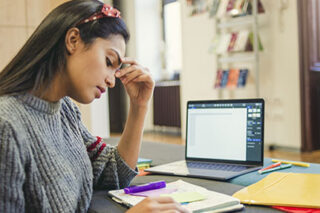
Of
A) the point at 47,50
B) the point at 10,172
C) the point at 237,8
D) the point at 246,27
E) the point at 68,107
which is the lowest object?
the point at 10,172

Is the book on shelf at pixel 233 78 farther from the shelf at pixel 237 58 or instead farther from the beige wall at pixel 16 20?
the beige wall at pixel 16 20

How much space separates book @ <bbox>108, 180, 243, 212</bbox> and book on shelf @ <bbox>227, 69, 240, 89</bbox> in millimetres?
3214

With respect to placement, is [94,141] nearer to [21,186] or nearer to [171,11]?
[21,186]

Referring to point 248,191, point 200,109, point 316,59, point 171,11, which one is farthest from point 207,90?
point 248,191

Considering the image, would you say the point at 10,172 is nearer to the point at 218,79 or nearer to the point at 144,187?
the point at 144,187

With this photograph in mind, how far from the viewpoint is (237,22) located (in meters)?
4.08

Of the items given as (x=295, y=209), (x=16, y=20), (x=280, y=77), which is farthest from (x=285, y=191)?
(x=280, y=77)

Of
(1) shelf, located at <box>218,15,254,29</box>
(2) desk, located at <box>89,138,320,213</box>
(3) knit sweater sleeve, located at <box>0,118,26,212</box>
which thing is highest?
(1) shelf, located at <box>218,15,254,29</box>

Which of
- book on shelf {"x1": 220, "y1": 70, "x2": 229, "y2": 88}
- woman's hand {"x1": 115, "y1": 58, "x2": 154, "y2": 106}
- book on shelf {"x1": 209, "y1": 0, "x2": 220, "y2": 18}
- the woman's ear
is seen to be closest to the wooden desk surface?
woman's hand {"x1": 115, "y1": 58, "x2": 154, "y2": 106}

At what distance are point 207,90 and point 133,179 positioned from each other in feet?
12.2

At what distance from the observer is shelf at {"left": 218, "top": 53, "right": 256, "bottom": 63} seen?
3974mm

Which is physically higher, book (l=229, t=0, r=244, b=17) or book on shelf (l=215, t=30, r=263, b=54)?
book (l=229, t=0, r=244, b=17)

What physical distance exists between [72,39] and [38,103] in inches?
6.0

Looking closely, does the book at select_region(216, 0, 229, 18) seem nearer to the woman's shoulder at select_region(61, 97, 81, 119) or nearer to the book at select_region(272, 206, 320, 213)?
the woman's shoulder at select_region(61, 97, 81, 119)
